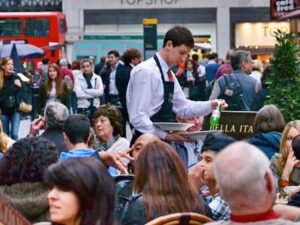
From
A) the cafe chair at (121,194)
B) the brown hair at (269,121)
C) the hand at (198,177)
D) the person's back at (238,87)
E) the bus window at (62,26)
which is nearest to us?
the cafe chair at (121,194)

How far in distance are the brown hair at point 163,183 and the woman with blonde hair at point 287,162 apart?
251 cm

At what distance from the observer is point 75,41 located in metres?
47.3

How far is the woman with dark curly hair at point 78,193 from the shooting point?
512 centimetres

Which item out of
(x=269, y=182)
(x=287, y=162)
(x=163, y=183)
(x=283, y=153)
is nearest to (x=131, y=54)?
(x=283, y=153)

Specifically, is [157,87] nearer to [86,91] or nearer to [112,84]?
[112,84]

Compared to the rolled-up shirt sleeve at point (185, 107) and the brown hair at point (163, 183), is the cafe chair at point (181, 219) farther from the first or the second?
the rolled-up shirt sleeve at point (185, 107)

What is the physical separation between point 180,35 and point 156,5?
49.2 metres

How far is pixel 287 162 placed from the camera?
9.16 meters

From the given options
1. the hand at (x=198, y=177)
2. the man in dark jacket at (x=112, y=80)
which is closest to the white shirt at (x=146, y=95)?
the hand at (x=198, y=177)

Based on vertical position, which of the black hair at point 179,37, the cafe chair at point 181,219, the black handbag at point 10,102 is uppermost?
the black hair at point 179,37

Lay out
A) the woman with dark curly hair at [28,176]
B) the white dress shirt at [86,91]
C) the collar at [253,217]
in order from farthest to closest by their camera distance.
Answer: the white dress shirt at [86,91] < the woman with dark curly hair at [28,176] < the collar at [253,217]

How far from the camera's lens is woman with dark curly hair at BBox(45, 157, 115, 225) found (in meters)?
5.12

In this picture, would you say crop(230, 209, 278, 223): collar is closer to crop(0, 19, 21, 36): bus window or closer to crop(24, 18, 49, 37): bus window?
crop(0, 19, 21, 36): bus window

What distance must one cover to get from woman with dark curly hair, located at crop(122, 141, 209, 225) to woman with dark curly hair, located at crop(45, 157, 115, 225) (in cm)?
128
